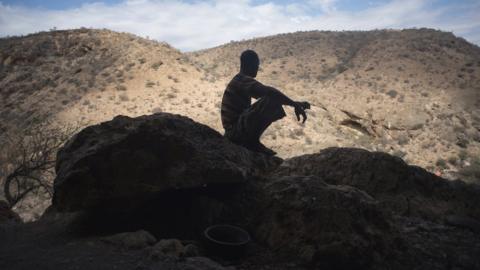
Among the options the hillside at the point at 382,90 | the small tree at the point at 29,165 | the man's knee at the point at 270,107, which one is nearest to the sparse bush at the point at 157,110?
the small tree at the point at 29,165

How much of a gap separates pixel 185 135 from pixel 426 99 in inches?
1171

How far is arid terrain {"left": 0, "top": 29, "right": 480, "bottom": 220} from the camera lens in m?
23.7

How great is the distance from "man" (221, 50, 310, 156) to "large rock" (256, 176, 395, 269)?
123cm

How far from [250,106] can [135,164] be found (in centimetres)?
216

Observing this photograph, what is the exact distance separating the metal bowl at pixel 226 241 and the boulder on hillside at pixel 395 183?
1.85 m

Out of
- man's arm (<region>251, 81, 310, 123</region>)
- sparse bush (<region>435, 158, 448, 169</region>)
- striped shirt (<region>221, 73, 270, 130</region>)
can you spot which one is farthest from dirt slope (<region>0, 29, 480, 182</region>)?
man's arm (<region>251, 81, 310, 123</region>)

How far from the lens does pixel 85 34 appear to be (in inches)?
1287

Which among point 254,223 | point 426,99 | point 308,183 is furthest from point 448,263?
point 426,99

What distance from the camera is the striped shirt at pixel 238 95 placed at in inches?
240

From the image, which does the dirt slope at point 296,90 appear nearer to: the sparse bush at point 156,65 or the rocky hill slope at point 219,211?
the sparse bush at point 156,65

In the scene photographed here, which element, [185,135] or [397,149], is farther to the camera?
[397,149]

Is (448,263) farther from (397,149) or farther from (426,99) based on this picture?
(426,99)

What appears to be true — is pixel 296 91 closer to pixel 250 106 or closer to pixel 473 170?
pixel 473 170

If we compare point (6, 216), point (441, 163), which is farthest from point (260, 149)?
point (441, 163)
